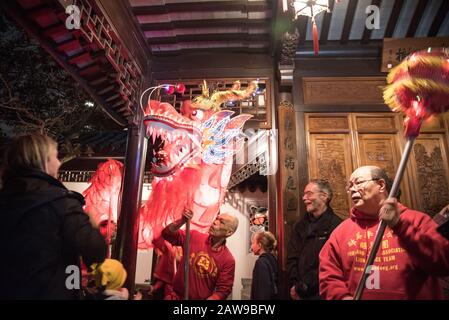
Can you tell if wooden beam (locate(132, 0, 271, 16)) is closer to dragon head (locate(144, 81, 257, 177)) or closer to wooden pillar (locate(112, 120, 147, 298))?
dragon head (locate(144, 81, 257, 177))

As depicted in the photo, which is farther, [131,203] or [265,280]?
[131,203]

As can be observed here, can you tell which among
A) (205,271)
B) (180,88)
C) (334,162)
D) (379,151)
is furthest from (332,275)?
(180,88)

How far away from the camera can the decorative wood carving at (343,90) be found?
596 centimetres

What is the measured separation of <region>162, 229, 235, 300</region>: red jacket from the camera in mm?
4402

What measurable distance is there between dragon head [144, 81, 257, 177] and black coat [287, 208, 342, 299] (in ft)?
7.79

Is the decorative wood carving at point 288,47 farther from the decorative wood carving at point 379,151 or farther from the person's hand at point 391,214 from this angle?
the person's hand at point 391,214

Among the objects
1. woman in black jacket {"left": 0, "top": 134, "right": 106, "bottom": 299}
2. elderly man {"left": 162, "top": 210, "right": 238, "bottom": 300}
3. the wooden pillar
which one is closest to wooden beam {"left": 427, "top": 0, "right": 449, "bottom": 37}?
elderly man {"left": 162, "top": 210, "right": 238, "bottom": 300}

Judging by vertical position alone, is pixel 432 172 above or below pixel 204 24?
below

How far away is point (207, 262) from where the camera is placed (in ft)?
15.1

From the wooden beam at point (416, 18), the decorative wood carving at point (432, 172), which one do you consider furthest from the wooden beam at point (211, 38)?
the decorative wood carving at point (432, 172)

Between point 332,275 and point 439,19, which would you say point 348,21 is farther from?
point 332,275

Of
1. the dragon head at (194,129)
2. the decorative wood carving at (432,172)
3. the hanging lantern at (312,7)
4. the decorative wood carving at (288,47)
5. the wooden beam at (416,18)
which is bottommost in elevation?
the decorative wood carving at (432,172)

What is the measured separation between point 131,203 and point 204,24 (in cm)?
376

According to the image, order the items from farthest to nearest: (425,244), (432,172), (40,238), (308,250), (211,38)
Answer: (211,38) < (432,172) < (308,250) < (425,244) < (40,238)
